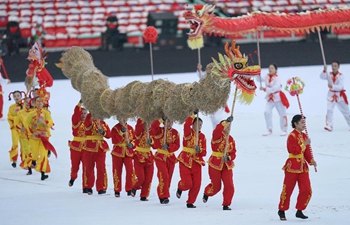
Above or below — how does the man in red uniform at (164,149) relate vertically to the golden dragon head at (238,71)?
below

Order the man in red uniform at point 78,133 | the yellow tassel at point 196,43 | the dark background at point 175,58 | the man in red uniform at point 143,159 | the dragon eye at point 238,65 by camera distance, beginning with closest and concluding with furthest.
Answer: the dragon eye at point 238,65
the man in red uniform at point 143,159
the man in red uniform at point 78,133
the yellow tassel at point 196,43
the dark background at point 175,58

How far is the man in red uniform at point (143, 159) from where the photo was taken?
1107cm

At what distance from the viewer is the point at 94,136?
1183 centimetres

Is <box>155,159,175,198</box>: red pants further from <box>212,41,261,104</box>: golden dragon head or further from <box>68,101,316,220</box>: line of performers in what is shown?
<box>212,41,261,104</box>: golden dragon head

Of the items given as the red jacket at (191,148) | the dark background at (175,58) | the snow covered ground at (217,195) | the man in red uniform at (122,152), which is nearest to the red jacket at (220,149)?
the red jacket at (191,148)

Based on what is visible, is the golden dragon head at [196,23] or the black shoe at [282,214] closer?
the black shoe at [282,214]

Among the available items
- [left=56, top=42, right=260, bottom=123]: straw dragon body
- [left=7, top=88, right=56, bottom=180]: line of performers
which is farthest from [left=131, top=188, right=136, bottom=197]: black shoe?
[left=7, top=88, right=56, bottom=180]: line of performers

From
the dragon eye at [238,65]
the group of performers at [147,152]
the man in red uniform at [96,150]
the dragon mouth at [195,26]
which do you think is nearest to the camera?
the group of performers at [147,152]

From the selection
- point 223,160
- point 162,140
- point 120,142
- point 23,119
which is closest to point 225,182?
point 223,160

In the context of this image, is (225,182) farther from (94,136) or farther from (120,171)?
(94,136)

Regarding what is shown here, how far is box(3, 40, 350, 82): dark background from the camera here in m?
25.0

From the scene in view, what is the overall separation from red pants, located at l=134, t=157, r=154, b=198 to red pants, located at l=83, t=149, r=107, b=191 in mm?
704

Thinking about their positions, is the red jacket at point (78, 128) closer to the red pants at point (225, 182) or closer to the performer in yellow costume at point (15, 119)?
the performer in yellow costume at point (15, 119)

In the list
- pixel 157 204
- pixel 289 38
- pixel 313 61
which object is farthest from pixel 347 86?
pixel 157 204
